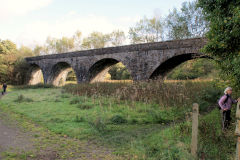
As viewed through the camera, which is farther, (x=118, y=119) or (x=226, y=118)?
(x=118, y=119)

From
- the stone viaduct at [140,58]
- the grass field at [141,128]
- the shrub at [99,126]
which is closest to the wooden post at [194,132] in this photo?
the grass field at [141,128]

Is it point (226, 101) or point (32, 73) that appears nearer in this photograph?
point (226, 101)

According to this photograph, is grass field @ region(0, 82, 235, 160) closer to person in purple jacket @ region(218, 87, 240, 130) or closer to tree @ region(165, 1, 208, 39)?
person in purple jacket @ region(218, 87, 240, 130)

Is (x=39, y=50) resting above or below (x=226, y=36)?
above

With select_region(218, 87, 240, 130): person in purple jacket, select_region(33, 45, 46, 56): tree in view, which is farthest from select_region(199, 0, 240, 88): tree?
select_region(33, 45, 46, 56): tree

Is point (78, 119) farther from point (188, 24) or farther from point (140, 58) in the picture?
point (188, 24)

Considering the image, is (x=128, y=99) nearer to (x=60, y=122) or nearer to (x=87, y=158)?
(x=60, y=122)

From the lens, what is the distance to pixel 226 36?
516 cm

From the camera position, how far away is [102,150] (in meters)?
4.40

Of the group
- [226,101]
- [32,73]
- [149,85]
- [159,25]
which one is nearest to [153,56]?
[149,85]

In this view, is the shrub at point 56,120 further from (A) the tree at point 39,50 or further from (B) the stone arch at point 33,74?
(A) the tree at point 39,50

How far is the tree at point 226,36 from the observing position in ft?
16.0

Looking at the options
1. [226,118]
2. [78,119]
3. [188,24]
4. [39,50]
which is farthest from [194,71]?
[39,50]

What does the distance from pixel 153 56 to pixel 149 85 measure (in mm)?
5104
